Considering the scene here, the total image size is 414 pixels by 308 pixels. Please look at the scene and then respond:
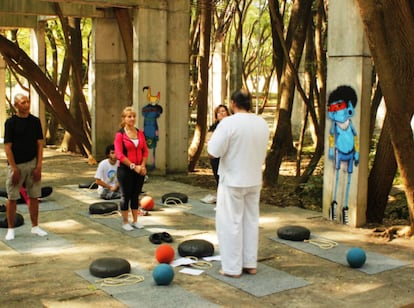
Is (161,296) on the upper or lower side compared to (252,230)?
lower

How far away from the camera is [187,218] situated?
11.1 metres

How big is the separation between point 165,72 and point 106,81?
3.25 m

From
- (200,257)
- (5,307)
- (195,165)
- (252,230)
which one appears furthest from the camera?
(195,165)

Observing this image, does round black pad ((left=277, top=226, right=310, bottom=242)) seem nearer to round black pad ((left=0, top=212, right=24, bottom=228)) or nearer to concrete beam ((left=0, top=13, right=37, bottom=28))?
round black pad ((left=0, top=212, right=24, bottom=228))

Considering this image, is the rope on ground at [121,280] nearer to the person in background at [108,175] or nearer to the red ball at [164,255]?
the red ball at [164,255]

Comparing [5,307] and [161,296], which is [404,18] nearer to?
[161,296]

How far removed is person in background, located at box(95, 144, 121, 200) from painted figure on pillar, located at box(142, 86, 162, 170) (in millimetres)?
3348

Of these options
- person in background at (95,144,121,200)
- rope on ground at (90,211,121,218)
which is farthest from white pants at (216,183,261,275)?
person in background at (95,144,121,200)

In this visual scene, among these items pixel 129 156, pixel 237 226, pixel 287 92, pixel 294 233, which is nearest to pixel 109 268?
pixel 237 226

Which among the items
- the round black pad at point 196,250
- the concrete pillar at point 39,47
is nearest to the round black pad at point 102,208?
the round black pad at point 196,250

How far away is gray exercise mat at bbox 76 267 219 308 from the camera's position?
6723mm

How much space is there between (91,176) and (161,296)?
924 centimetres

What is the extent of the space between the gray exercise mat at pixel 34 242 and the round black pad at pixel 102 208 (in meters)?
1.41

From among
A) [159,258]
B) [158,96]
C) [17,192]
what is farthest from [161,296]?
[158,96]
